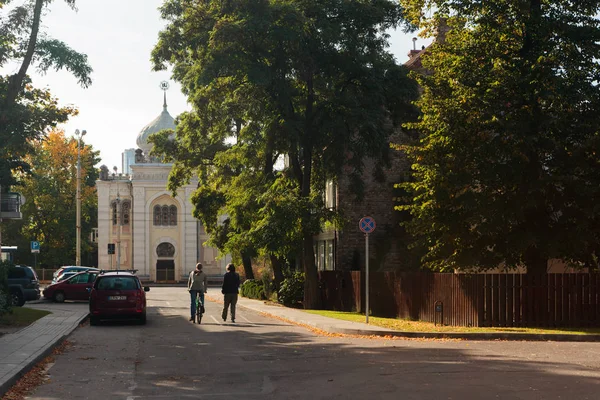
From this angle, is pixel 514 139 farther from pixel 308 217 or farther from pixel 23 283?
pixel 23 283

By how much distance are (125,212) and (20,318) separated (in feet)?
182

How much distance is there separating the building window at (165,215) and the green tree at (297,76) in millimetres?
46328

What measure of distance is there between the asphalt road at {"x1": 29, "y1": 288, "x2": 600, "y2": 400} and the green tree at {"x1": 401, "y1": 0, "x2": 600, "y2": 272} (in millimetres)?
5100

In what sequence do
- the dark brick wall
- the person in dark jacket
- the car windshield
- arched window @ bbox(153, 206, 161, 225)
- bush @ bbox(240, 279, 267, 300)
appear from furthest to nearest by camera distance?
arched window @ bbox(153, 206, 161, 225), bush @ bbox(240, 279, 267, 300), the dark brick wall, the person in dark jacket, the car windshield

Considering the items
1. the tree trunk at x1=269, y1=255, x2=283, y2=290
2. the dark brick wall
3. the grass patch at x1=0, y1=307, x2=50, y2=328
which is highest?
the dark brick wall

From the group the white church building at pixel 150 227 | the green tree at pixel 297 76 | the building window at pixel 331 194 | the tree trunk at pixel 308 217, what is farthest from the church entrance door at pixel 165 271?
the green tree at pixel 297 76

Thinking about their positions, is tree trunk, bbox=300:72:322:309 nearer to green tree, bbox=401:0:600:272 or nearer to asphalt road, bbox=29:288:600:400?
green tree, bbox=401:0:600:272

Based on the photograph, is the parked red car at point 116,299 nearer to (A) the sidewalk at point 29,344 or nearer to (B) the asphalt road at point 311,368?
(A) the sidewalk at point 29,344

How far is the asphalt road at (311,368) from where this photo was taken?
37.5 ft

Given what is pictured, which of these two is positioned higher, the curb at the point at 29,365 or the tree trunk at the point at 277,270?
the tree trunk at the point at 277,270

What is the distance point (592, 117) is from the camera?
23.6m

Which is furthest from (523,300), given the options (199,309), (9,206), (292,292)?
(9,206)

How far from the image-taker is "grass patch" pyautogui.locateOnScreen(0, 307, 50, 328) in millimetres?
23742

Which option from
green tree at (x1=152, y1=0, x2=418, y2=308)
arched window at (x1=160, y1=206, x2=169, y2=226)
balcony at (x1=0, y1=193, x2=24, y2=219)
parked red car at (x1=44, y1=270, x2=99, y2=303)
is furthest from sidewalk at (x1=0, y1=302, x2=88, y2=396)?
arched window at (x1=160, y1=206, x2=169, y2=226)
